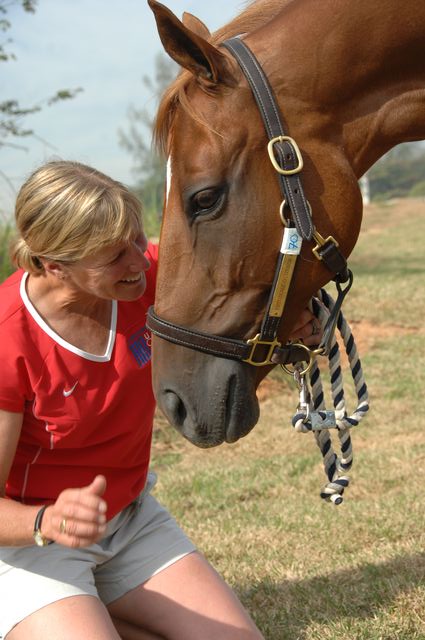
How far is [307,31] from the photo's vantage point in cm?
228

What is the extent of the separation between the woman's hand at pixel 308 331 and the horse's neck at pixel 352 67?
18.5 inches

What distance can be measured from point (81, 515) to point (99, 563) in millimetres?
727

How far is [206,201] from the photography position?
222cm

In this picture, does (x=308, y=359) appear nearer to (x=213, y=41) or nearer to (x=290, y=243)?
(x=290, y=243)

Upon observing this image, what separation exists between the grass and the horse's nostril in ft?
3.93

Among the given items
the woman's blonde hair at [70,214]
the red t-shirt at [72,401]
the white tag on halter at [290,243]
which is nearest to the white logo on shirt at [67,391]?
the red t-shirt at [72,401]

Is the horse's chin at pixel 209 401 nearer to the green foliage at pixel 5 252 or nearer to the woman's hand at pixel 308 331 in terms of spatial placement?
the woman's hand at pixel 308 331

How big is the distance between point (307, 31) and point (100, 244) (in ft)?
2.84

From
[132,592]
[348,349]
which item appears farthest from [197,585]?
[348,349]

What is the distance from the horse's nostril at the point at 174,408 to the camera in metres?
2.27

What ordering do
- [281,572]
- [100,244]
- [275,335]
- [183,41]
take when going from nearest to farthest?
1. [183,41]
2. [275,335]
3. [100,244]
4. [281,572]

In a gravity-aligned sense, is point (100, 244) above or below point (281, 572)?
above

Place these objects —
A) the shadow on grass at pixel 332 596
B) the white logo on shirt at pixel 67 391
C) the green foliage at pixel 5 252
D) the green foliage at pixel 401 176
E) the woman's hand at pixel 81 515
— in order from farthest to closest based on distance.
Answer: the green foliage at pixel 401 176 → the green foliage at pixel 5 252 → the shadow on grass at pixel 332 596 → the white logo on shirt at pixel 67 391 → the woman's hand at pixel 81 515

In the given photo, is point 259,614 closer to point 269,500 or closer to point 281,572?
point 281,572
